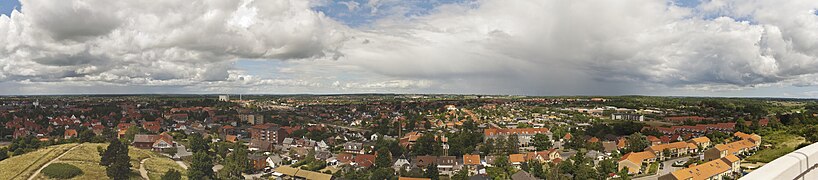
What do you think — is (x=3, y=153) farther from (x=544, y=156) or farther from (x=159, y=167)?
(x=544, y=156)

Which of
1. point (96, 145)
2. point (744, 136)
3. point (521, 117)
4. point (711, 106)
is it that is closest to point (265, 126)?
point (96, 145)

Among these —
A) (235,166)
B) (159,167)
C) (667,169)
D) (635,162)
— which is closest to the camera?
(635,162)

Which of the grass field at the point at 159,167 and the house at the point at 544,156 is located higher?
the house at the point at 544,156

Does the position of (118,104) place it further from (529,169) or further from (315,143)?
(529,169)

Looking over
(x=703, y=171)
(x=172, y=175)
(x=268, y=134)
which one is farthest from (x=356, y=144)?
(x=703, y=171)

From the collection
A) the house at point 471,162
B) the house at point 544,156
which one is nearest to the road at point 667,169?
the house at point 544,156

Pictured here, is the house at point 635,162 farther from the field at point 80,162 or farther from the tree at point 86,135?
the tree at point 86,135
